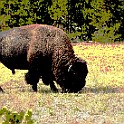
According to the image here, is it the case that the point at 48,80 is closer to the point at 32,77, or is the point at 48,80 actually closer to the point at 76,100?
the point at 32,77

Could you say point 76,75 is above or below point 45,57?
below

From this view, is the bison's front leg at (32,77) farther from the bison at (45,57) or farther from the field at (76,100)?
the field at (76,100)

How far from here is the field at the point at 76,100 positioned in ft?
26.5

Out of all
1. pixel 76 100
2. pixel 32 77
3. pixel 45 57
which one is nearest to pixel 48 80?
pixel 32 77

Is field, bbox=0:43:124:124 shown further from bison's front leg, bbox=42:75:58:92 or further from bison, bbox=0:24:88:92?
bison, bbox=0:24:88:92

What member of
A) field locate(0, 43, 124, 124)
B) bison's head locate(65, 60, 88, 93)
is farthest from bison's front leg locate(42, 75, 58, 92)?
bison's head locate(65, 60, 88, 93)

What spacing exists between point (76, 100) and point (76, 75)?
1.51 meters

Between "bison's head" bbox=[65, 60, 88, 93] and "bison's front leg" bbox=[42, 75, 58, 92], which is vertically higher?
"bison's head" bbox=[65, 60, 88, 93]

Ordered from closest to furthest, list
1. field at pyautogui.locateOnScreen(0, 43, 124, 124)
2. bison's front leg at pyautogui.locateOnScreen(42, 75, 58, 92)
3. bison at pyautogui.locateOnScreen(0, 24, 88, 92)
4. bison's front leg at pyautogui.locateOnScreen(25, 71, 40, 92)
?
1. field at pyautogui.locateOnScreen(0, 43, 124, 124)
2. bison at pyautogui.locateOnScreen(0, 24, 88, 92)
3. bison's front leg at pyautogui.locateOnScreen(25, 71, 40, 92)
4. bison's front leg at pyautogui.locateOnScreen(42, 75, 58, 92)

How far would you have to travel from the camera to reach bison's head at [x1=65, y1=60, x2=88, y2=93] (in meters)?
11.3

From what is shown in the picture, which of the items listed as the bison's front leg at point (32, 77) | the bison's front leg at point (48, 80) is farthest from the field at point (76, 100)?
the bison's front leg at point (32, 77)

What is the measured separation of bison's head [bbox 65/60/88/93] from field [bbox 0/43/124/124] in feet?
0.74

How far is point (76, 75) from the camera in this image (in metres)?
11.3

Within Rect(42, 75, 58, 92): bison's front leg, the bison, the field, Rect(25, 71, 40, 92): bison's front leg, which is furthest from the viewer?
Rect(42, 75, 58, 92): bison's front leg
